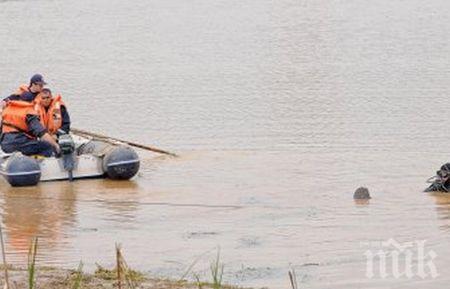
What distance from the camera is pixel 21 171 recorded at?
15.1m

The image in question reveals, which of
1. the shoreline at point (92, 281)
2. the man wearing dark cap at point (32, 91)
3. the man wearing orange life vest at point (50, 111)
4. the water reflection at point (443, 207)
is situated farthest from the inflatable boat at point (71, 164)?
the shoreline at point (92, 281)

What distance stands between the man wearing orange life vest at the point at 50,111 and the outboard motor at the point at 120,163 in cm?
74

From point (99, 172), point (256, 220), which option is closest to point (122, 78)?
point (99, 172)

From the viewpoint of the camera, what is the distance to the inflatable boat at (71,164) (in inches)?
599

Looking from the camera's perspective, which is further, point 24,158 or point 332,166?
point 332,166

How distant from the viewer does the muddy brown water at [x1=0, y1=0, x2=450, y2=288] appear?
1170 cm

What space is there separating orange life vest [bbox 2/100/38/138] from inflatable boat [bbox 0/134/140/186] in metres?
0.35

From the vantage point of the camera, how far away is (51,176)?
51.5ft

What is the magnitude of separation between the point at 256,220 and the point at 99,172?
139 inches

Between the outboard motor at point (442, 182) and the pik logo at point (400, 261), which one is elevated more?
the outboard motor at point (442, 182)

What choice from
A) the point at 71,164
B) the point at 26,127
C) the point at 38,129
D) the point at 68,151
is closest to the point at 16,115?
the point at 26,127

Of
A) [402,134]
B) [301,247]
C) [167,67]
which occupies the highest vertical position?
[167,67]

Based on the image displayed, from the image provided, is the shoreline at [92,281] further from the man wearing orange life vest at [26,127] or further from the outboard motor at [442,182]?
the man wearing orange life vest at [26,127]

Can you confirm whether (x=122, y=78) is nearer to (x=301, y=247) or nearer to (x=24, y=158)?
(x=24, y=158)
